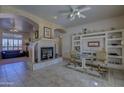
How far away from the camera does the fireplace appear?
5.08 metres

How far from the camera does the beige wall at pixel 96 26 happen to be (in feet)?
15.2

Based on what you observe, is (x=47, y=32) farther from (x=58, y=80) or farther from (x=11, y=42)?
(x=11, y=42)

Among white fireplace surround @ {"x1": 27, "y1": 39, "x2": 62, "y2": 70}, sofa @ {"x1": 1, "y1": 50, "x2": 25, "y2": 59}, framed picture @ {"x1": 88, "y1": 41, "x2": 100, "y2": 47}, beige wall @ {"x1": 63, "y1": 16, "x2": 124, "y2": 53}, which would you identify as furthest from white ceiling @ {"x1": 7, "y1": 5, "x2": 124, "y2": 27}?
sofa @ {"x1": 1, "y1": 50, "x2": 25, "y2": 59}

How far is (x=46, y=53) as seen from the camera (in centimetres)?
532

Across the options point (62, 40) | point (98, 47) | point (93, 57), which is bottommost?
point (93, 57)

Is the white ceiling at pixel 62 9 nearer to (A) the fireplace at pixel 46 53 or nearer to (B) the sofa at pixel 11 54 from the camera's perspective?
(A) the fireplace at pixel 46 53

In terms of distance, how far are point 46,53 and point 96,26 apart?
3.63 meters

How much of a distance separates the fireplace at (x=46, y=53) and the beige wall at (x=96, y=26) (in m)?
1.97

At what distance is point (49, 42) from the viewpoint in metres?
5.44

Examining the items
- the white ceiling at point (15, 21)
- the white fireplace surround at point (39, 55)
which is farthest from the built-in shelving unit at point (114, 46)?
the white ceiling at point (15, 21)

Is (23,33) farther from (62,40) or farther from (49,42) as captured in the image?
(49,42)

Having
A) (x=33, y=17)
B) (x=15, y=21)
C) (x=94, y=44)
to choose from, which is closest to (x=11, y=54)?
(x=15, y=21)
